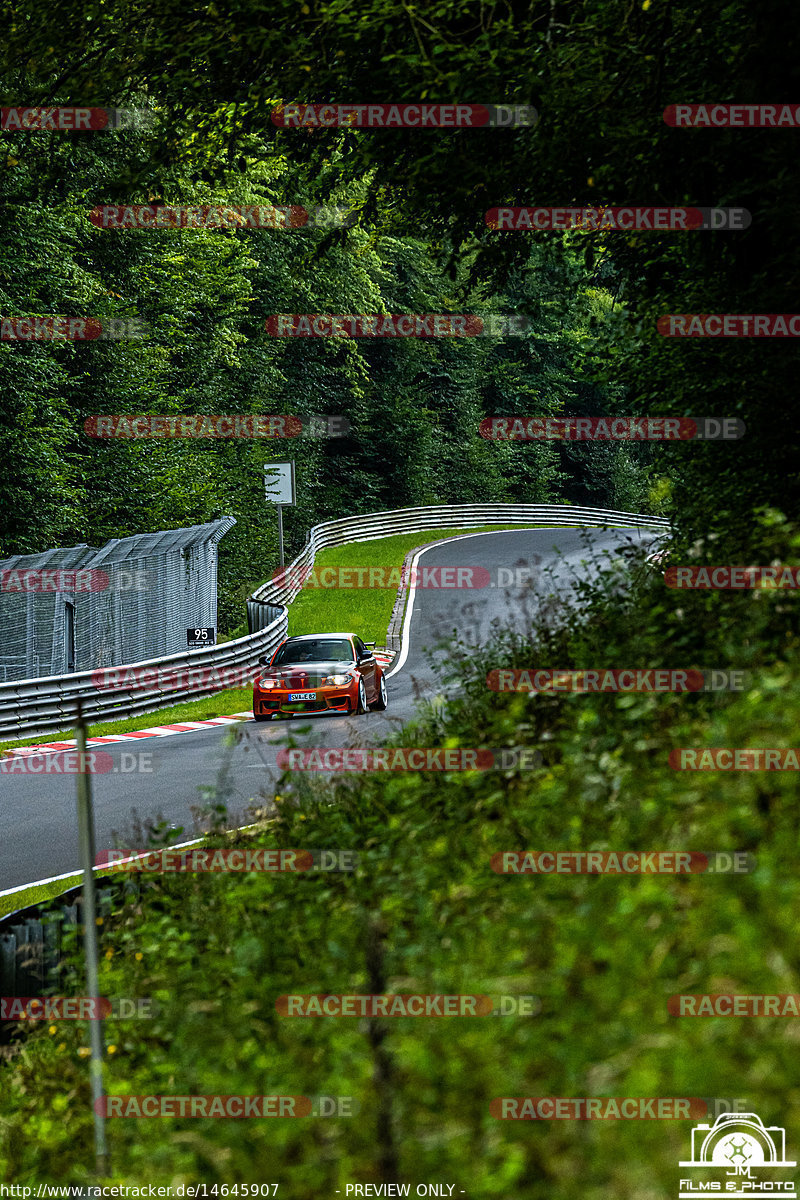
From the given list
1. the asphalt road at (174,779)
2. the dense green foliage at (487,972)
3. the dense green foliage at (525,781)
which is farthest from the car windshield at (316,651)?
the dense green foliage at (487,972)

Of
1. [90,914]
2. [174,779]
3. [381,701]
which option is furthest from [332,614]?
[90,914]

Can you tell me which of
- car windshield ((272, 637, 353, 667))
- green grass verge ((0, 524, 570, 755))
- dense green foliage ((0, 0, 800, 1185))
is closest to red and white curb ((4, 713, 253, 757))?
green grass verge ((0, 524, 570, 755))

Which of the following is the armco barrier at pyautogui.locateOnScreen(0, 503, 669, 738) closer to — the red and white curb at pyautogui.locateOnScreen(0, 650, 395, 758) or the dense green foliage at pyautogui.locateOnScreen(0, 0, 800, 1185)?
the red and white curb at pyautogui.locateOnScreen(0, 650, 395, 758)

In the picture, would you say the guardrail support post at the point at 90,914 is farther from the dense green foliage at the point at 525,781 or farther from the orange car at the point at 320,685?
the orange car at the point at 320,685

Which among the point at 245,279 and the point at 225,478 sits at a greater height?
the point at 245,279

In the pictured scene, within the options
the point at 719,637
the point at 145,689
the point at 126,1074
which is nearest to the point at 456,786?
the point at 719,637

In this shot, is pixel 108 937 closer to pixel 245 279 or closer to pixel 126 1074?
pixel 126 1074

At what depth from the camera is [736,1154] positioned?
3824 millimetres

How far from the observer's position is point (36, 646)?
22000 mm

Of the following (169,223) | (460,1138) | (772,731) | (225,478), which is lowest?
(460,1138)

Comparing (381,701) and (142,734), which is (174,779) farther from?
(381,701)

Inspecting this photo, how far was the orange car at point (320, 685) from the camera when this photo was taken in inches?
778

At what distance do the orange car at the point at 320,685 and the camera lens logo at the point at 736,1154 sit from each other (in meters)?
16.0

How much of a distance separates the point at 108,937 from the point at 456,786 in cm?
255
